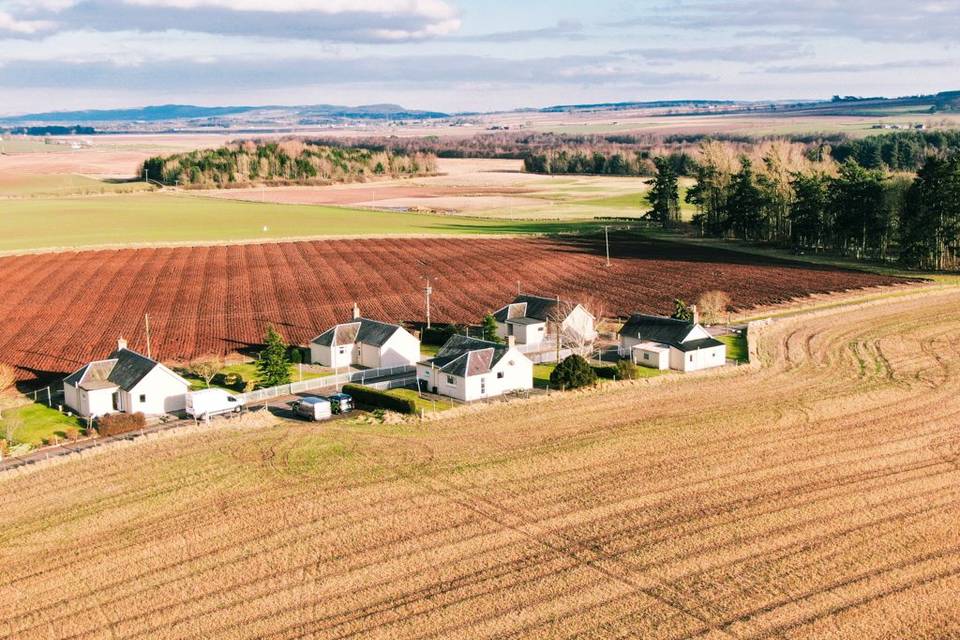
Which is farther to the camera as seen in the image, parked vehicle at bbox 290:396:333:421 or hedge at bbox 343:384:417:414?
hedge at bbox 343:384:417:414

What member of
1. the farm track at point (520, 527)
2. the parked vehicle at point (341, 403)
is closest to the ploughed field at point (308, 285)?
A: the parked vehicle at point (341, 403)

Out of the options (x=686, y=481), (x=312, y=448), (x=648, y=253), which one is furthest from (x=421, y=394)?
(x=648, y=253)

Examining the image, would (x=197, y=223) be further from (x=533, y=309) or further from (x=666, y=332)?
(x=666, y=332)

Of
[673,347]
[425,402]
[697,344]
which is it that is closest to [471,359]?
[425,402]

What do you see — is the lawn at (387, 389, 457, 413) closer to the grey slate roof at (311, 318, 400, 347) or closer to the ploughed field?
the grey slate roof at (311, 318, 400, 347)

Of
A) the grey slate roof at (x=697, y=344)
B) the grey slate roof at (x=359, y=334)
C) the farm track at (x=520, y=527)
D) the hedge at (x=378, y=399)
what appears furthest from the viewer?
the grey slate roof at (x=359, y=334)

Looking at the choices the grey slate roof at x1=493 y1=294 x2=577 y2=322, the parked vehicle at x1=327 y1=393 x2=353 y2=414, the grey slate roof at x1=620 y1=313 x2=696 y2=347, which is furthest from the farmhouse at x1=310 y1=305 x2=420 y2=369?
the grey slate roof at x1=620 y1=313 x2=696 y2=347

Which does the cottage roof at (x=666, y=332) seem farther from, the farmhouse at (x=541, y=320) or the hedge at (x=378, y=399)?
→ the hedge at (x=378, y=399)
